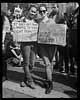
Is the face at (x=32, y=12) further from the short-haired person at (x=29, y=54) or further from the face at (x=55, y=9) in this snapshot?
the face at (x=55, y=9)

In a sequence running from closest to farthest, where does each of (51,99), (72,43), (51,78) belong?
(51,99)
(51,78)
(72,43)

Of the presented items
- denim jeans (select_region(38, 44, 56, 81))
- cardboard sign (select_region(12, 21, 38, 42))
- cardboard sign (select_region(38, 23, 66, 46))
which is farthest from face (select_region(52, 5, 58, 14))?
denim jeans (select_region(38, 44, 56, 81))

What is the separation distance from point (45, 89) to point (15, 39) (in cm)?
120

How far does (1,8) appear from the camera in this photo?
3500mm

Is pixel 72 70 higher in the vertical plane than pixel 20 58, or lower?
lower

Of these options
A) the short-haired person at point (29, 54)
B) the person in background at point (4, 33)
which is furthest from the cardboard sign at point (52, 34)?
the person in background at point (4, 33)

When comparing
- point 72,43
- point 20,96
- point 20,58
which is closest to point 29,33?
point 20,58

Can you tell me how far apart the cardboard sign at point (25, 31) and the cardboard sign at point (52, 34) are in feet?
0.41

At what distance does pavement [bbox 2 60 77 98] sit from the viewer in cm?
346

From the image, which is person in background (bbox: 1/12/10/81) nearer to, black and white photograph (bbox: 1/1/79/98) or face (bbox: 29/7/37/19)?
black and white photograph (bbox: 1/1/79/98)

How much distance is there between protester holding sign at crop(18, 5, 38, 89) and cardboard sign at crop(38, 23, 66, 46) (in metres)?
0.15

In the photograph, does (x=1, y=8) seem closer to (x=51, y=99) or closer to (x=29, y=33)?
(x=29, y=33)

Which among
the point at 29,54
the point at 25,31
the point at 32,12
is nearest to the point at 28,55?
the point at 29,54

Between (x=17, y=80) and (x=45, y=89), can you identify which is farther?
(x=17, y=80)
